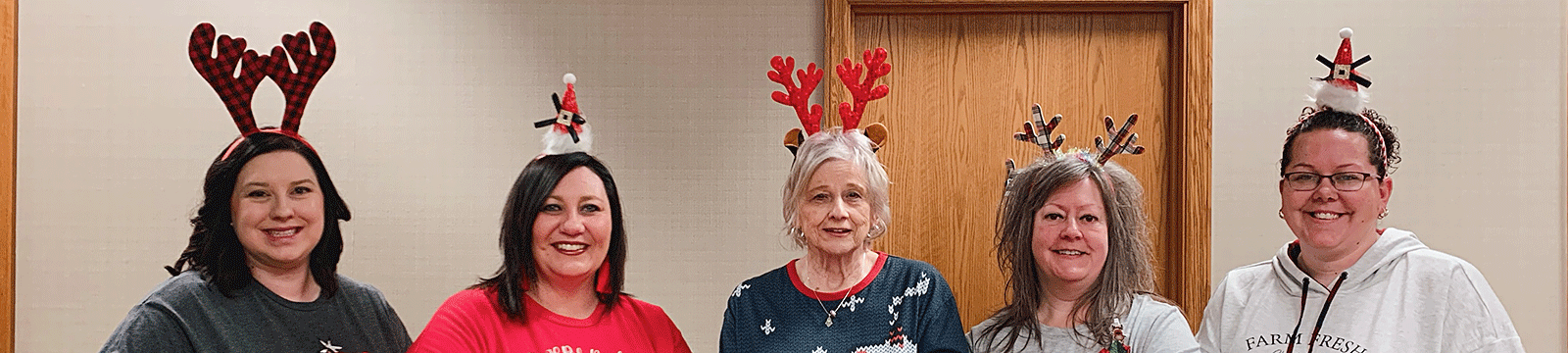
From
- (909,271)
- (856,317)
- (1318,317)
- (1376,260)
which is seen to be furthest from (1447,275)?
(856,317)

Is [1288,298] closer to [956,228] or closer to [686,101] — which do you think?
[956,228]

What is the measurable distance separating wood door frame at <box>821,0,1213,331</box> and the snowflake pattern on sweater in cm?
97

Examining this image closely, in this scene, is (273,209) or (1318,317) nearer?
(273,209)

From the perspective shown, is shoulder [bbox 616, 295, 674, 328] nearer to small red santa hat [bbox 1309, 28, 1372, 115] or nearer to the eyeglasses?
the eyeglasses

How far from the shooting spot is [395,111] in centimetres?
330

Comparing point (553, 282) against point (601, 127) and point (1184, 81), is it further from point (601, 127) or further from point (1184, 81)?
point (1184, 81)

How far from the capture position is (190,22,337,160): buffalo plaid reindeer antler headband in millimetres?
2217

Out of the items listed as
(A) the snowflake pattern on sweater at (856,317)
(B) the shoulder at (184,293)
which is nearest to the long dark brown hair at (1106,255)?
(A) the snowflake pattern on sweater at (856,317)

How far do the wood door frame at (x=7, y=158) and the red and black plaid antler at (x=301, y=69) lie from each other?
1.53 meters

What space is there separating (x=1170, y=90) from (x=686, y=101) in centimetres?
156

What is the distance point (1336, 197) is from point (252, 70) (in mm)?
2425

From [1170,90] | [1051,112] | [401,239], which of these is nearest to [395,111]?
[401,239]

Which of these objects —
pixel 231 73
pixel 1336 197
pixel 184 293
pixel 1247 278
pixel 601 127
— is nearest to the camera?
pixel 184 293

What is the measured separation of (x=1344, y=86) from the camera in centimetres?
241
